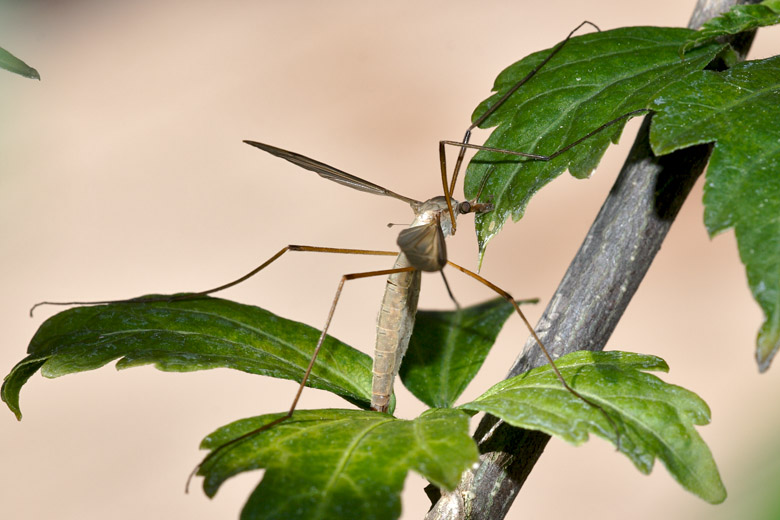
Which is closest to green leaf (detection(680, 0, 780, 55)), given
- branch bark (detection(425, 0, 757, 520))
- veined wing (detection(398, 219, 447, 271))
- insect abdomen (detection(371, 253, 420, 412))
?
branch bark (detection(425, 0, 757, 520))

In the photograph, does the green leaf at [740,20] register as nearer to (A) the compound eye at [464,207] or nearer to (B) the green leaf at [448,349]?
(A) the compound eye at [464,207]

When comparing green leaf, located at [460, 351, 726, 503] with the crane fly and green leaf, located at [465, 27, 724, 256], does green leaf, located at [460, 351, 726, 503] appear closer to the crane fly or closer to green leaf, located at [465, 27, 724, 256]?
the crane fly

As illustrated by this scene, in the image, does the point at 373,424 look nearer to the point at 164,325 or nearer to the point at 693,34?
the point at 164,325

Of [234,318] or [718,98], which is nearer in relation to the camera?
[718,98]

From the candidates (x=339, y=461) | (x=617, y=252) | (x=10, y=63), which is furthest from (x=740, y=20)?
(x=10, y=63)

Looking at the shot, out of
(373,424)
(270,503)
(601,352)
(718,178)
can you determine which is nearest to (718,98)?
(718,178)
